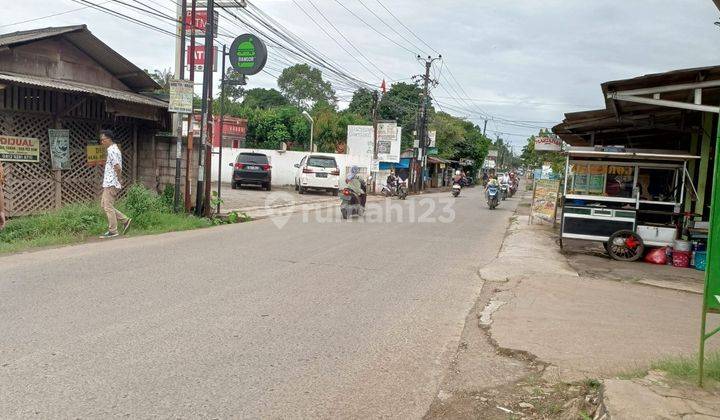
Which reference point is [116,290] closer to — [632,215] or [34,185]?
[34,185]

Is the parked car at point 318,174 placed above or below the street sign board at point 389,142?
below

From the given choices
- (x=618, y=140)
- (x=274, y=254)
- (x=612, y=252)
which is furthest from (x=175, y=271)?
(x=618, y=140)

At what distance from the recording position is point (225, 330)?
219 inches

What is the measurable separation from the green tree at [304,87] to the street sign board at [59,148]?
235ft

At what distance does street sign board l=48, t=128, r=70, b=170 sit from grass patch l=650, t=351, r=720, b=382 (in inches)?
469

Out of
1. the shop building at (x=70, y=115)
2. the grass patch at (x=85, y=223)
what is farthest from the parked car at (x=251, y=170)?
the grass patch at (x=85, y=223)

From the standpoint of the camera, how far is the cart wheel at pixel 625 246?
11.5m

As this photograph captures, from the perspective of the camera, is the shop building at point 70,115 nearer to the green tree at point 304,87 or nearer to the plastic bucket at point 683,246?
the plastic bucket at point 683,246

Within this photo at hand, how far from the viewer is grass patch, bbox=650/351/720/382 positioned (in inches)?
172

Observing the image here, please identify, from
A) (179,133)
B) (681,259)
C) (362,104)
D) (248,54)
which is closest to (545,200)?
(681,259)

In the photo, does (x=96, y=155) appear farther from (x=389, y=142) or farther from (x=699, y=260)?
(x=389, y=142)

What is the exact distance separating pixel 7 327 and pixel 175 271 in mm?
2907

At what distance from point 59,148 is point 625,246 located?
11771mm

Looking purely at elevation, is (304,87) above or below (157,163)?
above
